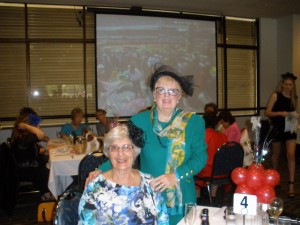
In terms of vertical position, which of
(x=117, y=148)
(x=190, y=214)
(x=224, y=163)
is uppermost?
(x=117, y=148)

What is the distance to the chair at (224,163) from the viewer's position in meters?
3.65

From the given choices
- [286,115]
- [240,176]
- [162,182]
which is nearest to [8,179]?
[162,182]

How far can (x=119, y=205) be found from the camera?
172 cm

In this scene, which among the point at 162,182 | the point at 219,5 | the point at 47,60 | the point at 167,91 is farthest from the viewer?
the point at 219,5

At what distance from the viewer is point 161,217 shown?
1810mm

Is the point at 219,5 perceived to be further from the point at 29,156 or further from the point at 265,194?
the point at 265,194

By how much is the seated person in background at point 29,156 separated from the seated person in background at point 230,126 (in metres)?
2.60

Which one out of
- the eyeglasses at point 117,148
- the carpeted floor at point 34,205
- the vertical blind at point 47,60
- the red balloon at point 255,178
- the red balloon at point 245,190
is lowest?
the carpeted floor at point 34,205

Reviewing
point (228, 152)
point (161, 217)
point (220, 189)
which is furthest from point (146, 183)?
point (220, 189)

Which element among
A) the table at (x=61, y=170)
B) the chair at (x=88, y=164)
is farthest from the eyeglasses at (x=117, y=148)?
the table at (x=61, y=170)

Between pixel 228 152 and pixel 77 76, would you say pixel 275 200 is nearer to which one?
pixel 228 152

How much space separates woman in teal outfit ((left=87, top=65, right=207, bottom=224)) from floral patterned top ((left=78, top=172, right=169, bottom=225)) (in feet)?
0.57

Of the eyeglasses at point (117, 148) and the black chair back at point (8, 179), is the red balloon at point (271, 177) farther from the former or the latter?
the black chair back at point (8, 179)

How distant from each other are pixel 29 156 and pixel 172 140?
122 inches
